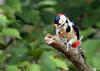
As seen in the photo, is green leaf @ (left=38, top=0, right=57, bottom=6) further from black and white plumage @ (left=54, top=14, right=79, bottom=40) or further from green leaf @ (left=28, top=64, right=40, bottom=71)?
black and white plumage @ (left=54, top=14, right=79, bottom=40)

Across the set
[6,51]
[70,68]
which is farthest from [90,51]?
[6,51]

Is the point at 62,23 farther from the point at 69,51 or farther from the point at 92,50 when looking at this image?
the point at 92,50

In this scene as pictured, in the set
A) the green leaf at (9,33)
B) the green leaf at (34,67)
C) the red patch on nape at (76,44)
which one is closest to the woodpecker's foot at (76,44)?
the red patch on nape at (76,44)

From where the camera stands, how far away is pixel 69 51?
1.15 metres

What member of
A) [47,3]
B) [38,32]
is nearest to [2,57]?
[38,32]

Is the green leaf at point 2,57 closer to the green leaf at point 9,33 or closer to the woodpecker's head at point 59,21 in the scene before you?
the green leaf at point 9,33

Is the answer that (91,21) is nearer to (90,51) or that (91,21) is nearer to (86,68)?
(90,51)

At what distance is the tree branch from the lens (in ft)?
3.68

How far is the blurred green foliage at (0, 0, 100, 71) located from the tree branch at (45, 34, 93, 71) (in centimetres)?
14

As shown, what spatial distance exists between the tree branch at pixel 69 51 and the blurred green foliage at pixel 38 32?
0.14m

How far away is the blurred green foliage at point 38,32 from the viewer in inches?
61.6

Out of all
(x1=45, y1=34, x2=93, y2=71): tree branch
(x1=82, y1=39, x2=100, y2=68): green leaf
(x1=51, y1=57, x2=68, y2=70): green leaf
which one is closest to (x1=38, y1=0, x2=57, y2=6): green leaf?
(x1=82, y1=39, x2=100, y2=68): green leaf

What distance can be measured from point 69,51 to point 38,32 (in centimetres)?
78

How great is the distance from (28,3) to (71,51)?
111 cm
